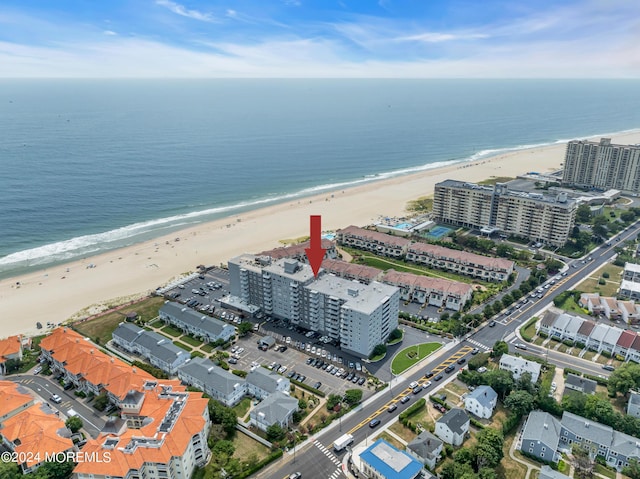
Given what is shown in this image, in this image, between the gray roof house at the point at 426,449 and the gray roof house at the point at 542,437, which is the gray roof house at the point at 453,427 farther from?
the gray roof house at the point at 542,437

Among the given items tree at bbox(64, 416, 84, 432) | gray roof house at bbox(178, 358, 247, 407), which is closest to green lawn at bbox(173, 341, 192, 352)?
gray roof house at bbox(178, 358, 247, 407)

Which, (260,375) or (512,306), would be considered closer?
(260,375)

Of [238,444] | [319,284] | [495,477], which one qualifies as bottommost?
[238,444]

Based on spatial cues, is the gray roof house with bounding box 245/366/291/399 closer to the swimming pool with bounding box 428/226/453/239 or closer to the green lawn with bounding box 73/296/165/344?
the green lawn with bounding box 73/296/165/344

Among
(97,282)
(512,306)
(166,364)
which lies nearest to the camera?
(166,364)

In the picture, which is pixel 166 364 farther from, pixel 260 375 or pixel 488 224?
pixel 488 224

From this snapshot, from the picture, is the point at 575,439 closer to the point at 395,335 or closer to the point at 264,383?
the point at 395,335

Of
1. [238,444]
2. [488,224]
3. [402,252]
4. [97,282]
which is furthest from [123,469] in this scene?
[488,224]

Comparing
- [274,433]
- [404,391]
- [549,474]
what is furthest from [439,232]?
[274,433]
